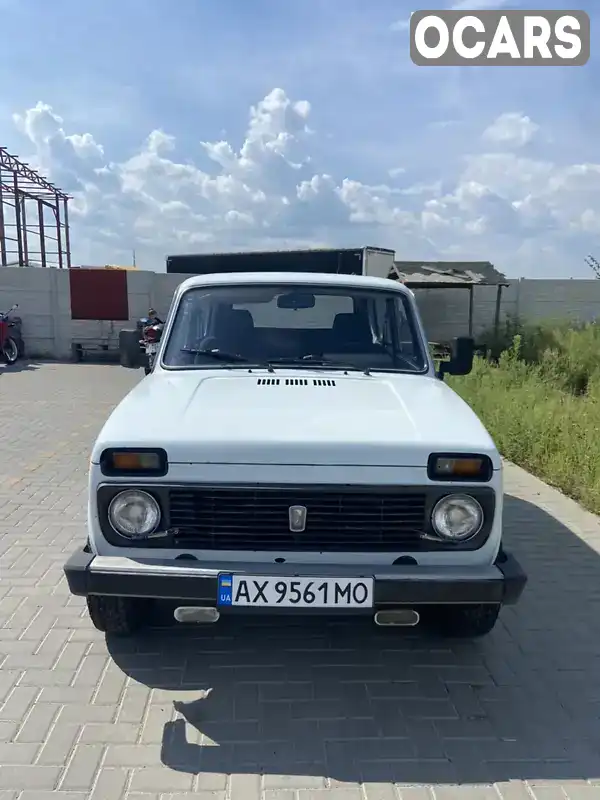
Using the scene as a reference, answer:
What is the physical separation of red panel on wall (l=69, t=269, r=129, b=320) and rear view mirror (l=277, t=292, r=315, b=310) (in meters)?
13.1

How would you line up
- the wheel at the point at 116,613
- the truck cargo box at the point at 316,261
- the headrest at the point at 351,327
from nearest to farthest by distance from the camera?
the wheel at the point at 116,613, the headrest at the point at 351,327, the truck cargo box at the point at 316,261

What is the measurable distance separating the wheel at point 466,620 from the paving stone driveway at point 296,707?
0.32ft

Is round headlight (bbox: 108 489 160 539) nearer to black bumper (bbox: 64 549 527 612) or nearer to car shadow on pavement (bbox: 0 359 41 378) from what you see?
black bumper (bbox: 64 549 527 612)

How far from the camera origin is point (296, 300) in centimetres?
434

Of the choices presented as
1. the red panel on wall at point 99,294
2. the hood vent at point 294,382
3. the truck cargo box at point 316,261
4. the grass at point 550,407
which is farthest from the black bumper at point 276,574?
the red panel on wall at point 99,294

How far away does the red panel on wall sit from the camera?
1639 cm

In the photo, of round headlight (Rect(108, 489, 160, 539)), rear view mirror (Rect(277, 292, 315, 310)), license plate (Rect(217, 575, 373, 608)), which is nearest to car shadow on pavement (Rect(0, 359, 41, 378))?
rear view mirror (Rect(277, 292, 315, 310))

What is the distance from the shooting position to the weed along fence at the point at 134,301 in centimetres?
1625

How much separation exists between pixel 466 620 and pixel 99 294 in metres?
14.8

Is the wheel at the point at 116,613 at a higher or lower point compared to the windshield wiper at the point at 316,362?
lower

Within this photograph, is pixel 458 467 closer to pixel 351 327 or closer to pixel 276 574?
pixel 276 574

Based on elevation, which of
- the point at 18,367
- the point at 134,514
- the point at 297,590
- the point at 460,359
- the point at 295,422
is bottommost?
the point at 18,367

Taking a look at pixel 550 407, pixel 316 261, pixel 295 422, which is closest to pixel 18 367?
pixel 316 261

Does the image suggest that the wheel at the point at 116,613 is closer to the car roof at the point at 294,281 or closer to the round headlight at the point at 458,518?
the round headlight at the point at 458,518
